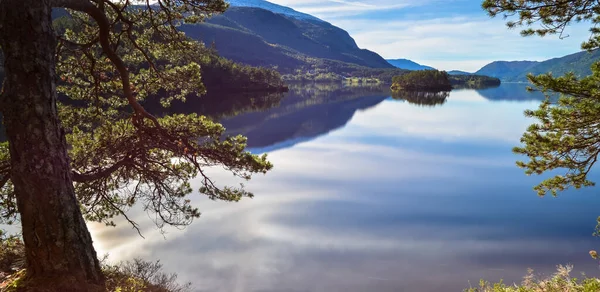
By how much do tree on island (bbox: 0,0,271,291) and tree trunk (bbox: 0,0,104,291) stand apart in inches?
0.6

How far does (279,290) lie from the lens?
1119 cm

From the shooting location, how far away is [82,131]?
862cm

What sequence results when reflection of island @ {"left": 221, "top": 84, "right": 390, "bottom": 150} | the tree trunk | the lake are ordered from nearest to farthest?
the tree trunk
the lake
reflection of island @ {"left": 221, "top": 84, "right": 390, "bottom": 150}

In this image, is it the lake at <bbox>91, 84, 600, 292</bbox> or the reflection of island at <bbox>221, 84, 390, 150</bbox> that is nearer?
the lake at <bbox>91, 84, 600, 292</bbox>

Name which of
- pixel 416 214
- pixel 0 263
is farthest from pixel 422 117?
pixel 0 263

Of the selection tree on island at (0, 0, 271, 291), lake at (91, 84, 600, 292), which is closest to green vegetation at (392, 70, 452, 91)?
lake at (91, 84, 600, 292)

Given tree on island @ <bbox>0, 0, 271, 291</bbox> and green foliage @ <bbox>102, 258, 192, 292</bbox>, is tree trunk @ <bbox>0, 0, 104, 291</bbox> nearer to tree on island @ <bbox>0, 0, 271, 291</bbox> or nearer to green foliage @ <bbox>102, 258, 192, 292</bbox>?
tree on island @ <bbox>0, 0, 271, 291</bbox>

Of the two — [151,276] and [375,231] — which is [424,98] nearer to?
[375,231]

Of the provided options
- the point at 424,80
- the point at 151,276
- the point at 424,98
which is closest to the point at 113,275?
the point at 151,276

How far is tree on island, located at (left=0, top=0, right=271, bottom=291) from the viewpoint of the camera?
499cm

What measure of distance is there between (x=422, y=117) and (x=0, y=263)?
198 ft

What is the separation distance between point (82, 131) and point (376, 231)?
1224 cm

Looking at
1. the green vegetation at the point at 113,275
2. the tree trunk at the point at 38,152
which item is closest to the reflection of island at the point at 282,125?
the green vegetation at the point at 113,275

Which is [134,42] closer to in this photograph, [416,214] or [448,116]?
[416,214]
